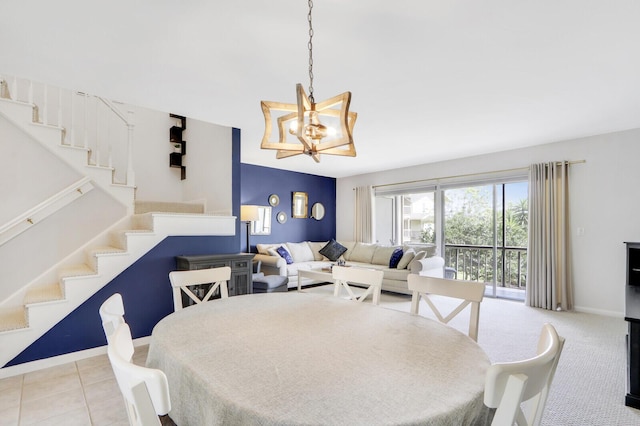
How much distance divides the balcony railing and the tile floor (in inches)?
212

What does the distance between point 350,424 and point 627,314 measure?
2587 millimetres

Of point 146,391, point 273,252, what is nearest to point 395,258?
point 273,252

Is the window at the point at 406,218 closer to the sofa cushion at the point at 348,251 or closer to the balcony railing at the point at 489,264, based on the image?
the balcony railing at the point at 489,264

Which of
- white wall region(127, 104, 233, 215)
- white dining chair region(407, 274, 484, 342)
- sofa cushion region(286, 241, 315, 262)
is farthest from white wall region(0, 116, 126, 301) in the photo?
white dining chair region(407, 274, 484, 342)

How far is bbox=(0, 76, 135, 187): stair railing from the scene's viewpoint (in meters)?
3.67

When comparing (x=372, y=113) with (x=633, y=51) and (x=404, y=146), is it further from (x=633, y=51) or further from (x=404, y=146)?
(x=633, y=51)

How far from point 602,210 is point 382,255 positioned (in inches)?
134

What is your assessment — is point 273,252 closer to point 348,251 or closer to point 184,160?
point 348,251

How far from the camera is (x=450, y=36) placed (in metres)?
2.07

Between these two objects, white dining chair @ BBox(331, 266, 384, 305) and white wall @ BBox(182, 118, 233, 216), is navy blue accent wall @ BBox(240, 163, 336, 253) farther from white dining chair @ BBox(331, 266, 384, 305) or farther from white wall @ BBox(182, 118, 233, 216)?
white dining chair @ BBox(331, 266, 384, 305)

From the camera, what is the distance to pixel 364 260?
6496 millimetres

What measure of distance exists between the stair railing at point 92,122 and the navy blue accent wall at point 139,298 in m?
1.13

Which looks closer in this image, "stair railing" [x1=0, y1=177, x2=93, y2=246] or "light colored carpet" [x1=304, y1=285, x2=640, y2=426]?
"light colored carpet" [x1=304, y1=285, x2=640, y2=426]

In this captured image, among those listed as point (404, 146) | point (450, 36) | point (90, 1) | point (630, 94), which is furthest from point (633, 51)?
point (90, 1)
